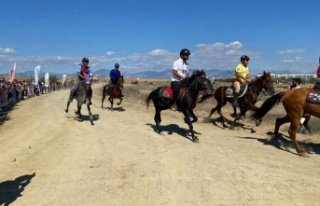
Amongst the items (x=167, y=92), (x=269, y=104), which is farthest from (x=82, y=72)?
(x=269, y=104)

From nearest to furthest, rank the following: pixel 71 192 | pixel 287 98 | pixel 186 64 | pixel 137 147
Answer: pixel 71 192 → pixel 137 147 → pixel 287 98 → pixel 186 64

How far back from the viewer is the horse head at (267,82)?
15297mm

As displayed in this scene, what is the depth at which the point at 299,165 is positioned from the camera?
9.20 metres

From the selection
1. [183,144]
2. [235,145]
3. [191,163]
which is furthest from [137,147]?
[235,145]

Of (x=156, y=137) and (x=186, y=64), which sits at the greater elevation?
(x=186, y=64)

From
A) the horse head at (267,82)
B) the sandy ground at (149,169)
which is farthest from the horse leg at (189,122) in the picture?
the horse head at (267,82)

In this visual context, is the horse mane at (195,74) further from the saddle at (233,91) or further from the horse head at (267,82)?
the horse head at (267,82)

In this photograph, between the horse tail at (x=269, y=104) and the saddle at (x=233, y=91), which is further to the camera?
the saddle at (x=233, y=91)

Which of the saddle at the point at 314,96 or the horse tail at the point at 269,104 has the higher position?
the saddle at the point at 314,96

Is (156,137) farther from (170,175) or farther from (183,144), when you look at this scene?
(170,175)

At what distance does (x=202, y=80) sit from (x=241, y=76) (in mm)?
3965

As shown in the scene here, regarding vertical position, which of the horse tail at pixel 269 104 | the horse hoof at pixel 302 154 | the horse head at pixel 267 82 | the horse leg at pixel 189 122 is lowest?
the horse hoof at pixel 302 154

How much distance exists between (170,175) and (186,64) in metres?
5.82

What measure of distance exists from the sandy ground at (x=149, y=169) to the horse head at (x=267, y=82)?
96.7 inches
